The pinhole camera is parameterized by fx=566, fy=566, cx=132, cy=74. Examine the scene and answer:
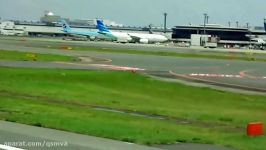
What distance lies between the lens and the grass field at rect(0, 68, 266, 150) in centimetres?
1405

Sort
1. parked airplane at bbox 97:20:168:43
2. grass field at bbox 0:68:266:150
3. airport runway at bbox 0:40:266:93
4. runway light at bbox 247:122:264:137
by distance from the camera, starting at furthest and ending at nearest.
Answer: parked airplane at bbox 97:20:168:43, airport runway at bbox 0:40:266:93, runway light at bbox 247:122:264:137, grass field at bbox 0:68:266:150

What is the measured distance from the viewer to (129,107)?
22.2 m

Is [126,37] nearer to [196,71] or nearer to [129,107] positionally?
[196,71]

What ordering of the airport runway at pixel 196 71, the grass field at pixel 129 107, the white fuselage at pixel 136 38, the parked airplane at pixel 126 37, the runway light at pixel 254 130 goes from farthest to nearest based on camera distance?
1. the white fuselage at pixel 136 38
2. the parked airplane at pixel 126 37
3. the airport runway at pixel 196 71
4. the runway light at pixel 254 130
5. the grass field at pixel 129 107

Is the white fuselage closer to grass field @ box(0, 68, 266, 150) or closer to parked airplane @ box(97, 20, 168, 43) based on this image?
parked airplane @ box(97, 20, 168, 43)

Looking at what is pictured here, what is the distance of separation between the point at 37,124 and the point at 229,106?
12713mm

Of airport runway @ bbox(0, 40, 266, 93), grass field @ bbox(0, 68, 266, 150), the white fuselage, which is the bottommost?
the white fuselage

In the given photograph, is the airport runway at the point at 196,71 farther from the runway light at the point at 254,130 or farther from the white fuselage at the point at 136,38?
the white fuselage at the point at 136,38

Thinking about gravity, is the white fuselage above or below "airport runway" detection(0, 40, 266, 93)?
below

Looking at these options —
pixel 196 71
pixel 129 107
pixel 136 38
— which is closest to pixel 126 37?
pixel 136 38

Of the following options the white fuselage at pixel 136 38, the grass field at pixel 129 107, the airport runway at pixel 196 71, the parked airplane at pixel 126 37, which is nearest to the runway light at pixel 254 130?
the grass field at pixel 129 107

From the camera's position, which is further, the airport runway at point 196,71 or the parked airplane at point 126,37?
the parked airplane at point 126,37

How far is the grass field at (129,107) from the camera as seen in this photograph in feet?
46.1

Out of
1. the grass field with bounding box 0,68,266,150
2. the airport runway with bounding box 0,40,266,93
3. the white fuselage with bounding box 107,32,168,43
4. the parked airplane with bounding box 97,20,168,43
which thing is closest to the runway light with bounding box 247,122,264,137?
the grass field with bounding box 0,68,266,150
